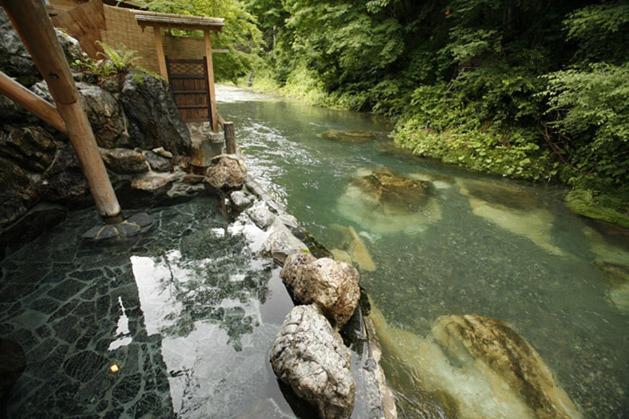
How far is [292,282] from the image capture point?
4.11 meters

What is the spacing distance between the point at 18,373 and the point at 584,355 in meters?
6.84

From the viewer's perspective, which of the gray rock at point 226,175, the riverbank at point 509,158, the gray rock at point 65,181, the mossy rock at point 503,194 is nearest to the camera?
the gray rock at point 65,181

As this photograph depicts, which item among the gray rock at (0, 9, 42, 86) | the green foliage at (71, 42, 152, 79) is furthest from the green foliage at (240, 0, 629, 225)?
the gray rock at (0, 9, 42, 86)

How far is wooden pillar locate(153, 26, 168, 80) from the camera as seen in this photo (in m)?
7.08

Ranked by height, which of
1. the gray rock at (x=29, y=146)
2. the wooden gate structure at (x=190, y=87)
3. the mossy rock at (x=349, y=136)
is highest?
the wooden gate structure at (x=190, y=87)

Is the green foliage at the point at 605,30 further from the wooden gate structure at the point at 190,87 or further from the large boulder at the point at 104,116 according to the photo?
the large boulder at the point at 104,116

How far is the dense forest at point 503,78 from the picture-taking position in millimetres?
6617

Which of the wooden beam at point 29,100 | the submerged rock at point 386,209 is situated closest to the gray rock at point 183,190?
the wooden beam at point 29,100

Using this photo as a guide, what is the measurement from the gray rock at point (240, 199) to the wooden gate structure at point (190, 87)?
3541 millimetres

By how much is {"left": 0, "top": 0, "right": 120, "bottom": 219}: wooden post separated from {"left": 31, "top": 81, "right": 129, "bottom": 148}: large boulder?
1907 mm

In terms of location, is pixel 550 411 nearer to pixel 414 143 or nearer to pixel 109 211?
pixel 109 211

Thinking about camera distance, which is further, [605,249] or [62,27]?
[62,27]

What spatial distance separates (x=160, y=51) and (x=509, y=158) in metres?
10.8

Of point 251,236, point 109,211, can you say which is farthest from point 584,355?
point 109,211
